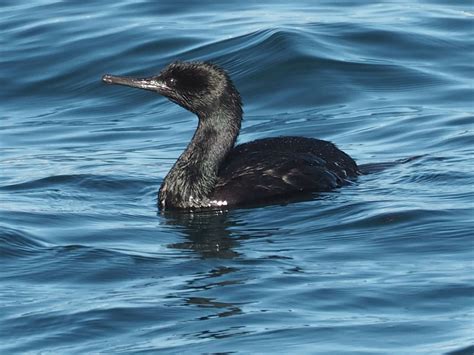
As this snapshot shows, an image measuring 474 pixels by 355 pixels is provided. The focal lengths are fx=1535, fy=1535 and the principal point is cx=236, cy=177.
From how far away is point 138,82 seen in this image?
12797mm

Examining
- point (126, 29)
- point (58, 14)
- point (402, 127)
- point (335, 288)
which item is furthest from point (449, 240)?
point (58, 14)

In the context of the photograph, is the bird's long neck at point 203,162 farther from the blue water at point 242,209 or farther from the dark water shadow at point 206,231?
the blue water at point 242,209

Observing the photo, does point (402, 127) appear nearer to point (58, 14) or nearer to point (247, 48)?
point (247, 48)

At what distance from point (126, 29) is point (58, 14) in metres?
1.83

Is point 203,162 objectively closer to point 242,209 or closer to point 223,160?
point 223,160

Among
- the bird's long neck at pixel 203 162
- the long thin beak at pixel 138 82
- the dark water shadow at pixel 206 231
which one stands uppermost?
the long thin beak at pixel 138 82

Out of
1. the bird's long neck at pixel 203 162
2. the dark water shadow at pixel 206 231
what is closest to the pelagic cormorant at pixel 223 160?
the bird's long neck at pixel 203 162

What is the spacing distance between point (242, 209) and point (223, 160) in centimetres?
69

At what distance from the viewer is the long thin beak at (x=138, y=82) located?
41.5 ft

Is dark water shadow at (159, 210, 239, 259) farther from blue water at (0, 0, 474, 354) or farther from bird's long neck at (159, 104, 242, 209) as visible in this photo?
bird's long neck at (159, 104, 242, 209)

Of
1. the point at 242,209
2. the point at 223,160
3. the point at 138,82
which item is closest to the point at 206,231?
the point at 242,209

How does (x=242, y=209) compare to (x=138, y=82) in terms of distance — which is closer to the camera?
(x=242, y=209)

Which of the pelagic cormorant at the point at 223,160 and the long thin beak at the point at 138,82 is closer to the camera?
the pelagic cormorant at the point at 223,160

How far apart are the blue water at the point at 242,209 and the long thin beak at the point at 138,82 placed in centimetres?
95
